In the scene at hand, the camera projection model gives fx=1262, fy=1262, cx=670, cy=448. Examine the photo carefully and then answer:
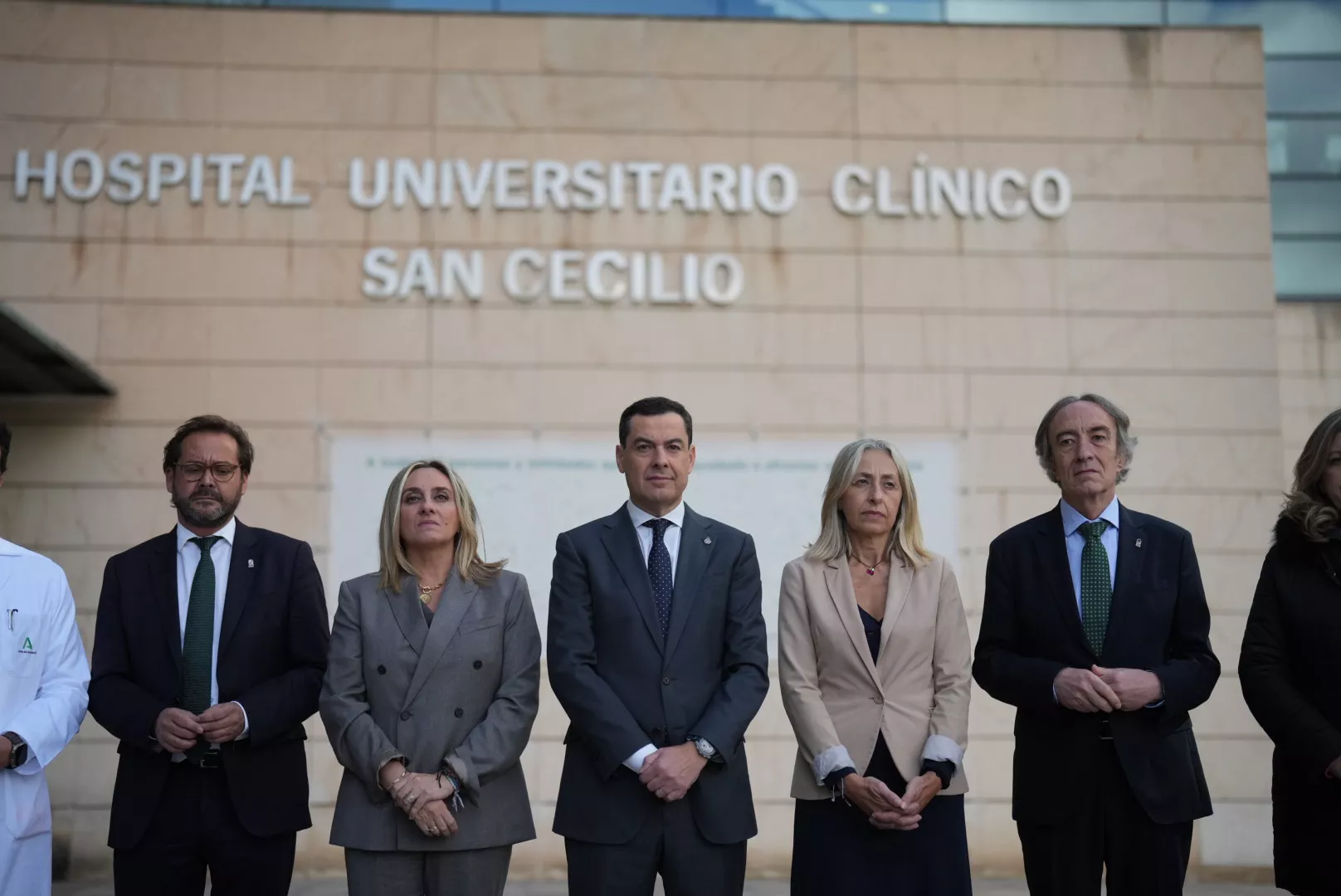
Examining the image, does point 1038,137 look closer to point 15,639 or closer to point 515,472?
point 515,472

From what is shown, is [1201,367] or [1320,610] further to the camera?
[1201,367]

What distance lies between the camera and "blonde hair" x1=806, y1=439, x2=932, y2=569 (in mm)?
3848

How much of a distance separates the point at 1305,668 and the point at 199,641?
10.5 ft

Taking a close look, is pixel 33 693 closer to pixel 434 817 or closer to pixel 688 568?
pixel 434 817

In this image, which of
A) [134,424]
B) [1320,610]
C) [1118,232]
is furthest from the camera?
[1118,232]

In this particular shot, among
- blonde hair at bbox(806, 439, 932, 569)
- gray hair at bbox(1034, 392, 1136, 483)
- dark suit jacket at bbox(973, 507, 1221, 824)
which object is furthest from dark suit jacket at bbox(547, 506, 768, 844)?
gray hair at bbox(1034, 392, 1136, 483)

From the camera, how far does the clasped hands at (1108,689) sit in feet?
11.5

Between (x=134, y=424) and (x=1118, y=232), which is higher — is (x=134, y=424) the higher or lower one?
the lower one

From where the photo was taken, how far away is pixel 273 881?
372 cm

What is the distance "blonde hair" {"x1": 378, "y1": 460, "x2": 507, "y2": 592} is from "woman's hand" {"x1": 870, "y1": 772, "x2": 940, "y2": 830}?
1328mm

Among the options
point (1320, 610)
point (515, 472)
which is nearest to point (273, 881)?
point (1320, 610)

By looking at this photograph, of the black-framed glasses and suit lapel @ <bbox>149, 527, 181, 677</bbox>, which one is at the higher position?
the black-framed glasses

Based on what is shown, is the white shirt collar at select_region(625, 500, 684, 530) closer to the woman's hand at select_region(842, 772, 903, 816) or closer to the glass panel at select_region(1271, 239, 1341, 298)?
the woman's hand at select_region(842, 772, 903, 816)

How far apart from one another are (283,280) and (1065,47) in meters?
4.93
